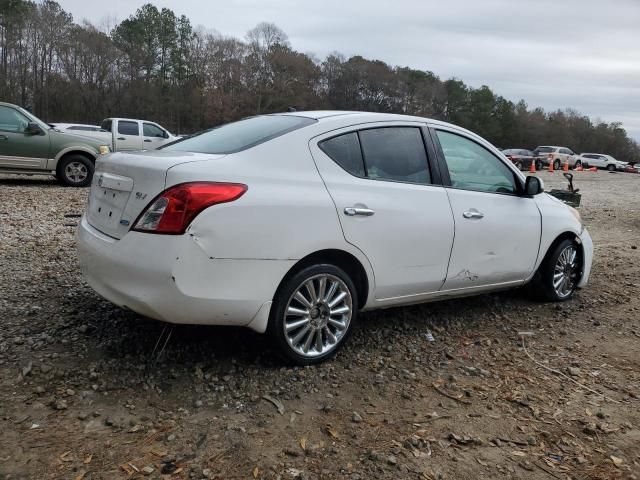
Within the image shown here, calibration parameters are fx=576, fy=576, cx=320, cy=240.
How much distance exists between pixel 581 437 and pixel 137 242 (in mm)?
2554

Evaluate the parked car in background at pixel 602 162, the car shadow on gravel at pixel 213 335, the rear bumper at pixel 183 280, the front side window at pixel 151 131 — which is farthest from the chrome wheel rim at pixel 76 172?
the parked car in background at pixel 602 162

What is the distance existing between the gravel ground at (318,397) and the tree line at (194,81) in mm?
56429

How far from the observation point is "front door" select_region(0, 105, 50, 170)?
1112 centimetres

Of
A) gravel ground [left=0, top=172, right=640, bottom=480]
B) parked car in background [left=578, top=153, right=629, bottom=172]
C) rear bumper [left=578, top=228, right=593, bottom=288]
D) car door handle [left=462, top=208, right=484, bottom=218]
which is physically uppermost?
parked car in background [left=578, top=153, right=629, bottom=172]

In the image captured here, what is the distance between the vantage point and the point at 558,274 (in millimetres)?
5211

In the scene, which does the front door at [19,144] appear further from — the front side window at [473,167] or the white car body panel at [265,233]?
the front side window at [473,167]

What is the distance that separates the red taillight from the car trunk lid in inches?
2.5

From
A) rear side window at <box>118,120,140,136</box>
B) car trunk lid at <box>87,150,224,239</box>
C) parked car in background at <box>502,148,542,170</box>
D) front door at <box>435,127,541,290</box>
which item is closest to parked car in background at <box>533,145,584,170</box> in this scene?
parked car in background at <box>502,148,542,170</box>

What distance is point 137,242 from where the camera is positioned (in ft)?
10.1

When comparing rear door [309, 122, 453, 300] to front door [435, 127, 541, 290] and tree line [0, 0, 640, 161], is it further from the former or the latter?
tree line [0, 0, 640, 161]

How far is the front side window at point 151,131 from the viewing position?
67.0 feet

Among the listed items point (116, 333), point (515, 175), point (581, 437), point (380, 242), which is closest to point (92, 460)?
point (116, 333)

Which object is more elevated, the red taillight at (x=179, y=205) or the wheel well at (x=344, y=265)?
the red taillight at (x=179, y=205)

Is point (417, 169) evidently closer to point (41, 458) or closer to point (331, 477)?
point (331, 477)
